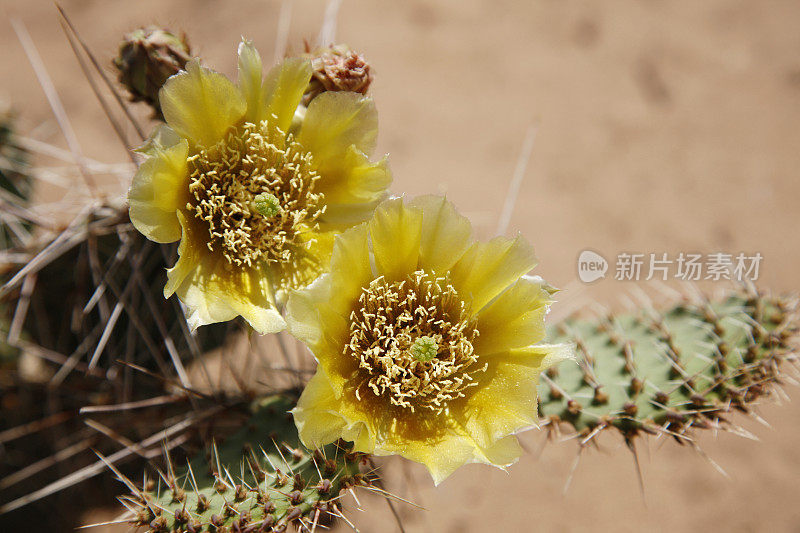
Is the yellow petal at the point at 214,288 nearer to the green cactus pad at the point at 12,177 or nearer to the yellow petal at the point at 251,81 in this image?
the yellow petal at the point at 251,81

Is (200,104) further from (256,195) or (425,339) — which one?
(425,339)

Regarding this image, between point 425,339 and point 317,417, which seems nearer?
point 317,417

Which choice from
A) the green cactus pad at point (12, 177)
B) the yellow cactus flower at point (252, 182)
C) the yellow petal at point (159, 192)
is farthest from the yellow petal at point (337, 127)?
the green cactus pad at point (12, 177)

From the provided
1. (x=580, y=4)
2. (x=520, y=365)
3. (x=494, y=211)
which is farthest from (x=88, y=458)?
(x=580, y=4)

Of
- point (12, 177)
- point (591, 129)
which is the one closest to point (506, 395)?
point (12, 177)

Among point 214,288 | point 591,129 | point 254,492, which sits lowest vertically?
point 254,492

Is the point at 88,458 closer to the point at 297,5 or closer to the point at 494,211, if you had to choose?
the point at 494,211

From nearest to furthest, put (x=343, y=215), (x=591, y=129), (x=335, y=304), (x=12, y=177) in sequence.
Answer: (x=335, y=304), (x=343, y=215), (x=12, y=177), (x=591, y=129)

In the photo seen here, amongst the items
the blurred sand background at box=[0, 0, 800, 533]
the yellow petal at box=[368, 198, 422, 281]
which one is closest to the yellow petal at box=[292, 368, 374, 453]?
the yellow petal at box=[368, 198, 422, 281]
